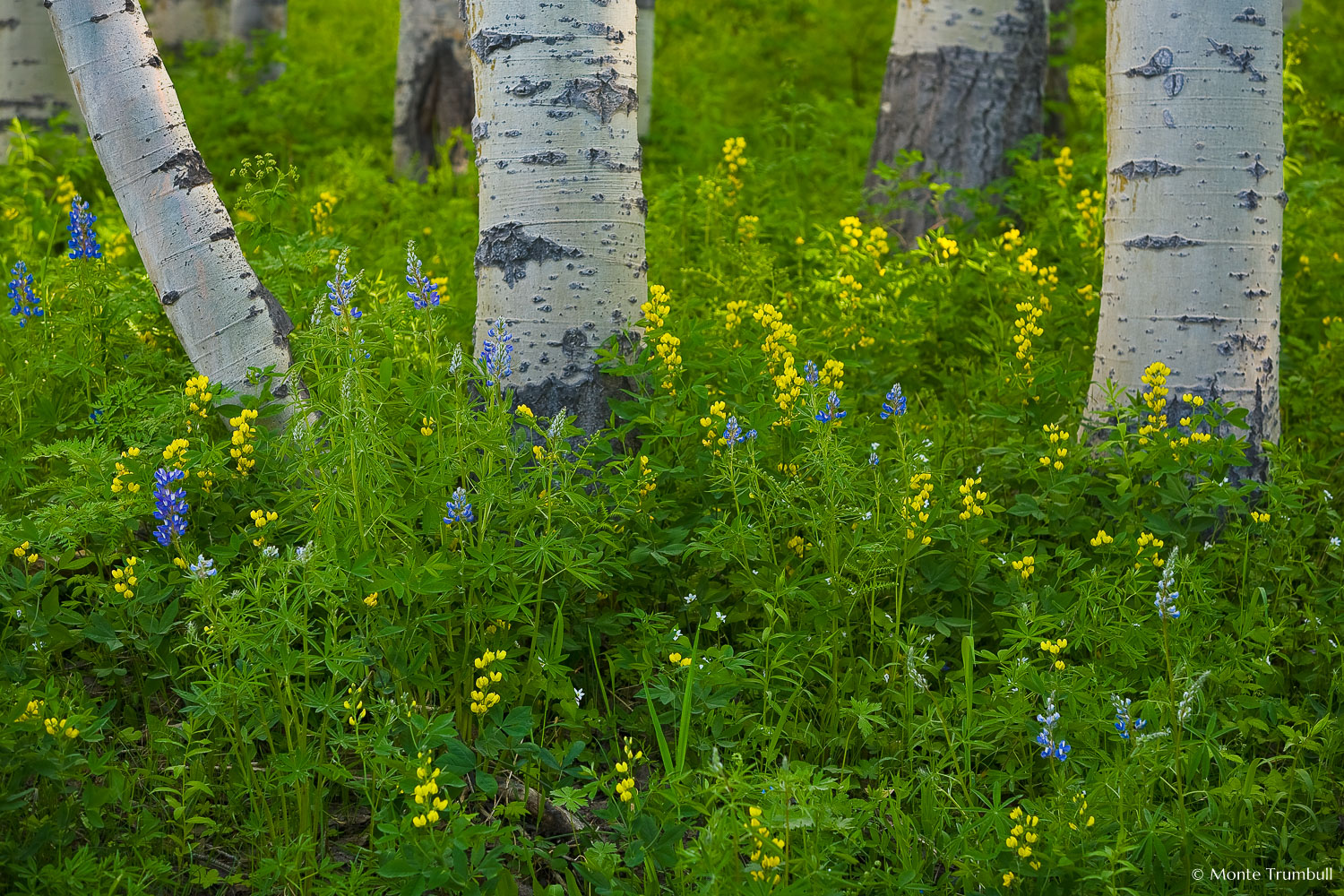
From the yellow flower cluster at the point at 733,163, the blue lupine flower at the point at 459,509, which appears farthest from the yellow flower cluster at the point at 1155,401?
the yellow flower cluster at the point at 733,163

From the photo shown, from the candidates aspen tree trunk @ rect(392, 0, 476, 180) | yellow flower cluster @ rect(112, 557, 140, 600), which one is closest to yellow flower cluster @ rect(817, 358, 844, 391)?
yellow flower cluster @ rect(112, 557, 140, 600)

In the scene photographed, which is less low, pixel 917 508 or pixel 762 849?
pixel 917 508

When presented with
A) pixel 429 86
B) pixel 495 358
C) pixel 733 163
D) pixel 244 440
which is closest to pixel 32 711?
pixel 244 440

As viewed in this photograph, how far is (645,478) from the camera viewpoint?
2.62 m

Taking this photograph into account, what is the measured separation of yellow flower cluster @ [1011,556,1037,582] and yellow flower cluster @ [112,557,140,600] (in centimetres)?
215

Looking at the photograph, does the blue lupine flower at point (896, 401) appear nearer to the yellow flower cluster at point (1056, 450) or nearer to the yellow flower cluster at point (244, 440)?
the yellow flower cluster at point (1056, 450)

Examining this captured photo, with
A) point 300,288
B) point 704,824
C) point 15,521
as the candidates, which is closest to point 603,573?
point 704,824

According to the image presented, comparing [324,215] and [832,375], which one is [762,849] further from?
[324,215]

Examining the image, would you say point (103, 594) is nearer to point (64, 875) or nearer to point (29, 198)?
point (64, 875)

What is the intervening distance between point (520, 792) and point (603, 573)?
583 mm

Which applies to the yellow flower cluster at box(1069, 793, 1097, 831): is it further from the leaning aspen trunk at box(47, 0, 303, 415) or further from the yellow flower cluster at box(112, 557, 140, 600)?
the leaning aspen trunk at box(47, 0, 303, 415)

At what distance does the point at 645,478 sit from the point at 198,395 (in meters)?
1.29

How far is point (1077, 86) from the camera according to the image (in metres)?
6.94

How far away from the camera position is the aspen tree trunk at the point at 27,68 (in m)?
5.72
